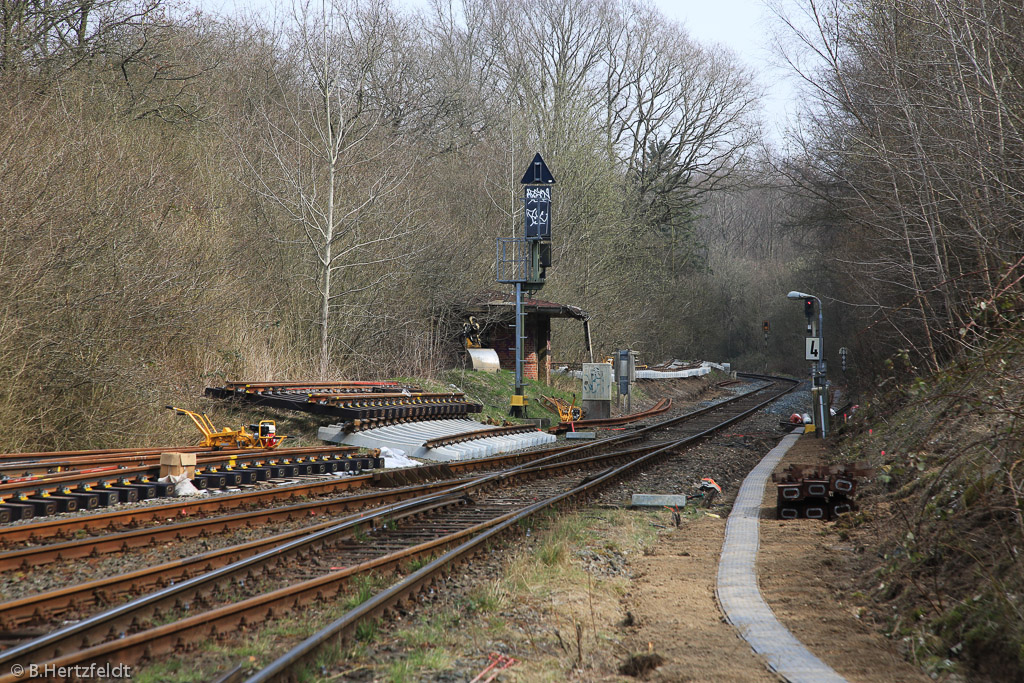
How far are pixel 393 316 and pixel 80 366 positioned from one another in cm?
1174

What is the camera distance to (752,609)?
6.91 meters

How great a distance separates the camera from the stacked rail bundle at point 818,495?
35.5 ft

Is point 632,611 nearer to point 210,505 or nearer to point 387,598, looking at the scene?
point 387,598

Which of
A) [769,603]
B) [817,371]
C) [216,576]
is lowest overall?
[769,603]

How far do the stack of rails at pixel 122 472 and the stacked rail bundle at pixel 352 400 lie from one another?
171 centimetres

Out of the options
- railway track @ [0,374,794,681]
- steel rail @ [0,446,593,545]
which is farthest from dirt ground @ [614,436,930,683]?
steel rail @ [0,446,593,545]

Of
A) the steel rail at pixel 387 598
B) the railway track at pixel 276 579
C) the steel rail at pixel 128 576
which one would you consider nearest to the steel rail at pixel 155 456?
the railway track at pixel 276 579

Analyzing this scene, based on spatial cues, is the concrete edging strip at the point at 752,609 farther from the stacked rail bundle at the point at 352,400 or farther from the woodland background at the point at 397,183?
the stacked rail bundle at the point at 352,400

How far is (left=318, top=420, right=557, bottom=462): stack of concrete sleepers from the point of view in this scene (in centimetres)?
1534

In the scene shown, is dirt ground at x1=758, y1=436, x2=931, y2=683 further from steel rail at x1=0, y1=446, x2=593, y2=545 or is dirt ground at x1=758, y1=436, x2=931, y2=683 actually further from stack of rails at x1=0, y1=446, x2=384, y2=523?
stack of rails at x1=0, y1=446, x2=384, y2=523

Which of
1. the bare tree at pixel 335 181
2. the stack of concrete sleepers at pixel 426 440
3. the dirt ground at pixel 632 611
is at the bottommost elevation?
the dirt ground at pixel 632 611

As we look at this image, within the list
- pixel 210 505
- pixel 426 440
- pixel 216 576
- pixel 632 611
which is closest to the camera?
pixel 216 576

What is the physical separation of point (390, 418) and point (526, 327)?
13.3 m

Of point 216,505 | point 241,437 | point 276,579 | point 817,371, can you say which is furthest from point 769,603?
point 817,371
